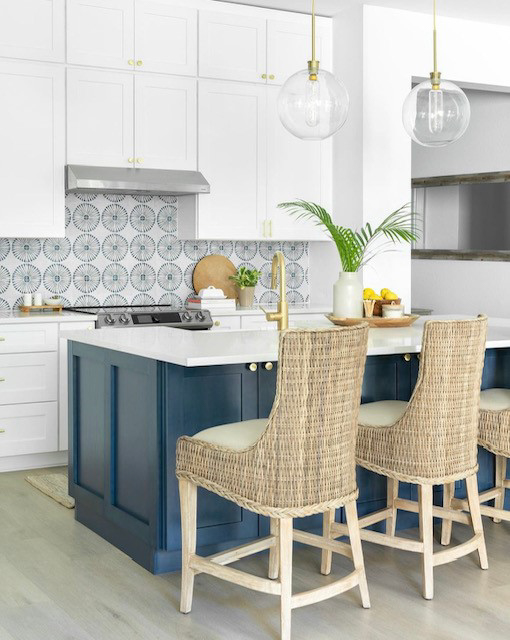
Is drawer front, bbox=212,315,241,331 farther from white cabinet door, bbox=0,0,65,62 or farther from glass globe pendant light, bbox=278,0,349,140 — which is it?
glass globe pendant light, bbox=278,0,349,140

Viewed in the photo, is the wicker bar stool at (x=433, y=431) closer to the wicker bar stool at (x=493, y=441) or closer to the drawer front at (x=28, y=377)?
the wicker bar stool at (x=493, y=441)

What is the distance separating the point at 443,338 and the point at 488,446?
0.76 metres

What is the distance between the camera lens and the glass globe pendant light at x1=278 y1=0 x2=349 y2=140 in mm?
3785

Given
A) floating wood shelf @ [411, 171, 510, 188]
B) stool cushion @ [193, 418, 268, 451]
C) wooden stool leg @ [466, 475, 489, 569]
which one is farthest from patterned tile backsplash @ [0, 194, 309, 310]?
wooden stool leg @ [466, 475, 489, 569]

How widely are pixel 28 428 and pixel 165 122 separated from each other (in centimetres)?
201

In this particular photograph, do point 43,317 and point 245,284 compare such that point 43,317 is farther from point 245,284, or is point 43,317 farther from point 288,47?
point 288,47

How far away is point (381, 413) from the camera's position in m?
3.57

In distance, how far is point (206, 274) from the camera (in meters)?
6.33

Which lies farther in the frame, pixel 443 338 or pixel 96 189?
pixel 96 189

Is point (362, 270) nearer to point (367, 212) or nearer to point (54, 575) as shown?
point (367, 212)

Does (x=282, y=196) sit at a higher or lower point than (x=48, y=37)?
lower

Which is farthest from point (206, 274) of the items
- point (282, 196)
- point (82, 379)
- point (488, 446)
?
point (488, 446)

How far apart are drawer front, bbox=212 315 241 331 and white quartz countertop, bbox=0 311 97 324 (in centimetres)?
81

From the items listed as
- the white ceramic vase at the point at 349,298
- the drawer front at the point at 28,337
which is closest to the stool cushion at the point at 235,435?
the white ceramic vase at the point at 349,298
